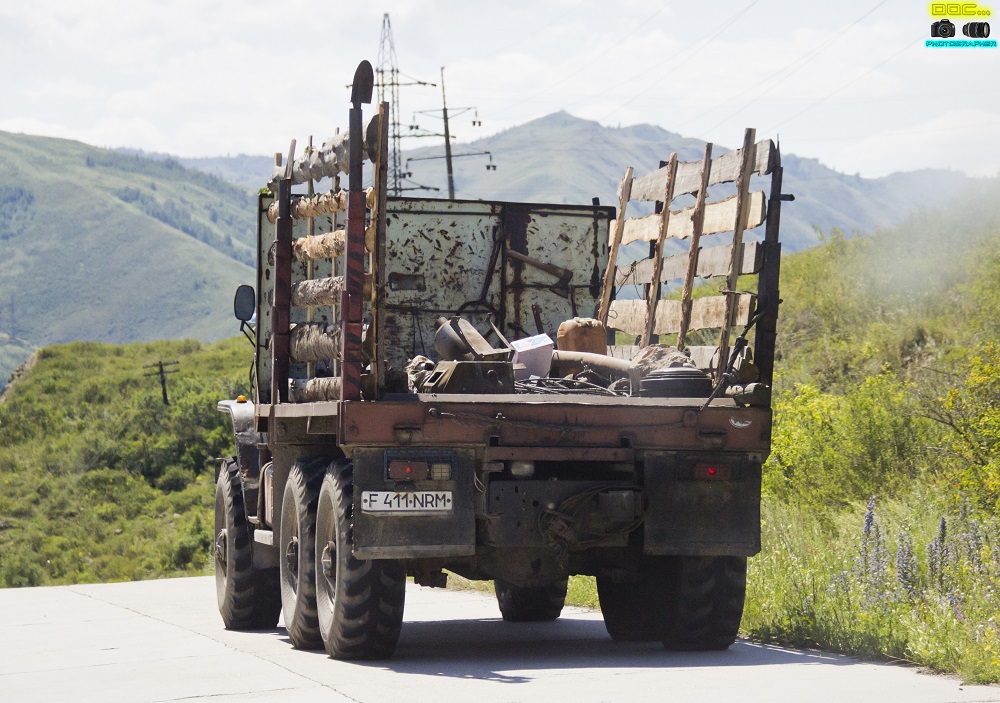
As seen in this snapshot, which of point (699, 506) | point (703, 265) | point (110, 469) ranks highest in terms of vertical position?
point (703, 265)

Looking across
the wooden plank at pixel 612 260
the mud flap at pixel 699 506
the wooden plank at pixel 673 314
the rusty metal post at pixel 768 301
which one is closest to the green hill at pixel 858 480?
the mud flap at pixel 699 506

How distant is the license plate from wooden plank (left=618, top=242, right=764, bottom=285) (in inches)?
97.0

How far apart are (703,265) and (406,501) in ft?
10.9

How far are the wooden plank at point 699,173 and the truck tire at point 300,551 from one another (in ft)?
11.3

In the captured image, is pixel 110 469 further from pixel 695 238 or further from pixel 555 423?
pixel 555 423

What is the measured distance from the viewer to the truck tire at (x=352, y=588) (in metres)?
8.51

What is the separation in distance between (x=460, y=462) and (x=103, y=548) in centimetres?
3994

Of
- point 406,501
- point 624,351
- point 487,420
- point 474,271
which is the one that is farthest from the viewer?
point 474,271

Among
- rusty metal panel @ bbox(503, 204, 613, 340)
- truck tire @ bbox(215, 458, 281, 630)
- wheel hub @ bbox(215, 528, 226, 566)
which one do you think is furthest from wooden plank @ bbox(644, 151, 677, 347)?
wheel hub @ bbox(215, 528, 226, 566)

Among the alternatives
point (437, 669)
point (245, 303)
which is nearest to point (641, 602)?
point (437, 669)

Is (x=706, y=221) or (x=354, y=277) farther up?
(x=706, y=221)

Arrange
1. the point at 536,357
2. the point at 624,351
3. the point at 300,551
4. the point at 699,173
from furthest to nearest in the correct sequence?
the point at 624,351
the point at 699,173
the point at 536,357
the point at 300,551

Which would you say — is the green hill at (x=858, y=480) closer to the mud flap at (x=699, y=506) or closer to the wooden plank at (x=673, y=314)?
the mud flap at (x=699, y=506)

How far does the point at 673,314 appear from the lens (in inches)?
432
